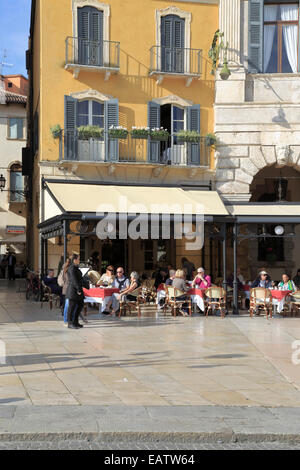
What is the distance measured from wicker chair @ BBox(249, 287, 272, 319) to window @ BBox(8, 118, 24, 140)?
1103 inches

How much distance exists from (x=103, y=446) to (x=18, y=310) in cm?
1254

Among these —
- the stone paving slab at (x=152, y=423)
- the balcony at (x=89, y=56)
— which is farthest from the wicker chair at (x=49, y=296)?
the stone paving slab at (x=152, y=423)

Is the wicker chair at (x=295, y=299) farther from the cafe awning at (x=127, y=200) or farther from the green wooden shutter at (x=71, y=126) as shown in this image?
the green wooden shutter at (x=71, y=126)

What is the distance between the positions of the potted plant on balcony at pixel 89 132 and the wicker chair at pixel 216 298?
663cm

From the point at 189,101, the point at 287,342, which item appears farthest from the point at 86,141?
the point at 287,342

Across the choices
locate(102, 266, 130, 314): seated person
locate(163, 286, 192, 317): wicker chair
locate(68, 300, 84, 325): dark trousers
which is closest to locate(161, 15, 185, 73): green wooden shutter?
locate(102, 266, 130, 314): seated person

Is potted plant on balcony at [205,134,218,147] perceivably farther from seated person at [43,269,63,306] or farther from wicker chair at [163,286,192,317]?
seated person at [43,269,63,306]

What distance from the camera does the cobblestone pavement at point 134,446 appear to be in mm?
5996

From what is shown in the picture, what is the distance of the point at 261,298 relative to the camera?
56.0 feet

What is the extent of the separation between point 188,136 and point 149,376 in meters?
13.4

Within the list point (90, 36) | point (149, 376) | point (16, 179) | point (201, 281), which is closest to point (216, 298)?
point (201, 281)

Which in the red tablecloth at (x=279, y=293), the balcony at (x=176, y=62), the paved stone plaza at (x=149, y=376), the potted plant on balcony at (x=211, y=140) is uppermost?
the balcony at (x=176, y=62)

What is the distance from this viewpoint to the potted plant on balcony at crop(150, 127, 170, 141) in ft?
69.6

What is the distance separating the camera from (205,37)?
72.3 ft
